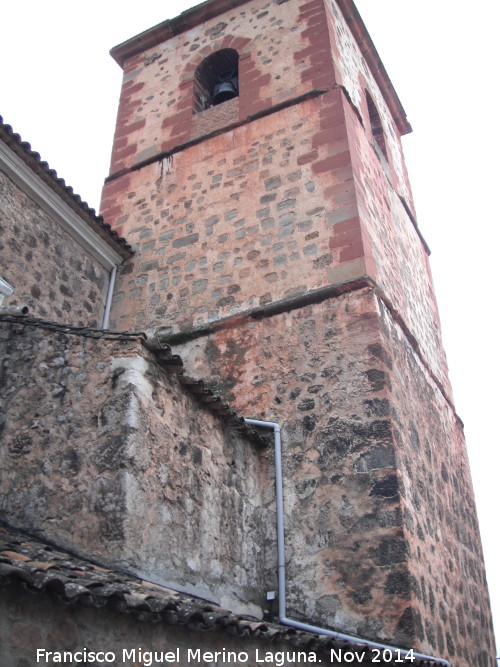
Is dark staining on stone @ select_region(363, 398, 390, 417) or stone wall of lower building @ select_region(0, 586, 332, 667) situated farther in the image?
dark staining on stone @ select_region(363, 398, 390, 417)

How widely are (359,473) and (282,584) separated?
1.13 m

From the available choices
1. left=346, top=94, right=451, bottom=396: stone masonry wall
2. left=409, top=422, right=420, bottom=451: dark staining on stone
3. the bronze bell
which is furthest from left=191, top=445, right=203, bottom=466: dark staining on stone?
the bronze bell

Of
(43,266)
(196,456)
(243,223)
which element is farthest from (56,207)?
(196,456)

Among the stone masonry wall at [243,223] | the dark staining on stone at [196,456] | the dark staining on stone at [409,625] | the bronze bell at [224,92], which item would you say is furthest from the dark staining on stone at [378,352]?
the bronze bell at [224,92]

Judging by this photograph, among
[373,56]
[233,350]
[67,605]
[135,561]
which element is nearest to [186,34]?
[373,56]

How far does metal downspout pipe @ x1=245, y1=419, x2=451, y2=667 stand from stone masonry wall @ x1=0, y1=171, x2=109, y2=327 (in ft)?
8.52

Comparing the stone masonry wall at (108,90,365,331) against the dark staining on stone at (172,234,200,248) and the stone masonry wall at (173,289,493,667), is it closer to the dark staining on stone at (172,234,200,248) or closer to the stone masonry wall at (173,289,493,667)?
the dark staining on stone at (172,234,200,248)

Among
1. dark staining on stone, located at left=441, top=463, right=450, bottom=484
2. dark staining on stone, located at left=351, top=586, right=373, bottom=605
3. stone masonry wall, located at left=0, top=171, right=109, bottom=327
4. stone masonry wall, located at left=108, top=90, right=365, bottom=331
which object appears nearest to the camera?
dark staining on stone, located at left=351, top=586, right=373, bottom=605

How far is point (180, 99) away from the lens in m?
10.2

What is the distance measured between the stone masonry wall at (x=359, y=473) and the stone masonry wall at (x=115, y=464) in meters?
0.80

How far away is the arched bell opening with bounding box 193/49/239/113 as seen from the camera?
10102 mm

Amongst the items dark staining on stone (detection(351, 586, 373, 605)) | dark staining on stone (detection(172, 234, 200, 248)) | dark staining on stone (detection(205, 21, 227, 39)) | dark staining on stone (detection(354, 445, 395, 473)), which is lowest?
dark staining on stone (detection(351, 586, 373, 605))

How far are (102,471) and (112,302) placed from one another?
14.3 feet

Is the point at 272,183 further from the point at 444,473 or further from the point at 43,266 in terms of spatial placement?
the point at 444,473
